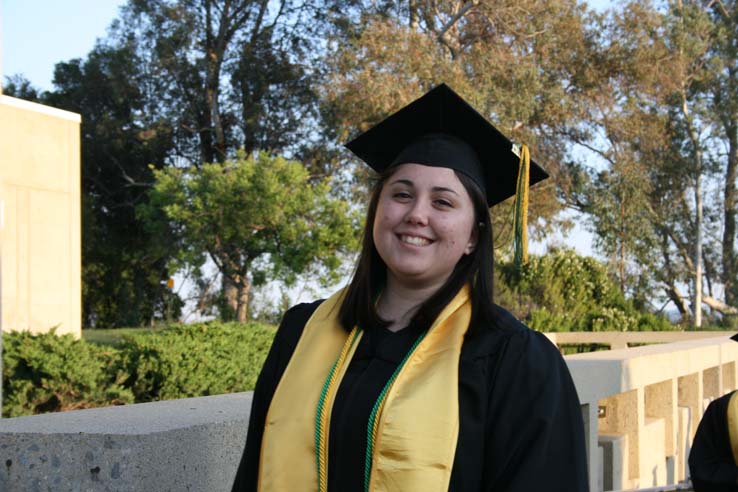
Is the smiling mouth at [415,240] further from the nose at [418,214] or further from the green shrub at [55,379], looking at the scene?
the green shrub at [55,379]

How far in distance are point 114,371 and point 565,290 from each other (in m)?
12.0

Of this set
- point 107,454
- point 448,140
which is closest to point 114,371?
point 107,454

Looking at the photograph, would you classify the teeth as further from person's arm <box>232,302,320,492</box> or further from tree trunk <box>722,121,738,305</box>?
tree trunk <box>722,121,738,305</box>

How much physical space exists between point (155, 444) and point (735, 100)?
3006 centimetres

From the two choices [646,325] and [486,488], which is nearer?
[486,488]

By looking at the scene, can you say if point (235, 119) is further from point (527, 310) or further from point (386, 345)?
point (386, 345)

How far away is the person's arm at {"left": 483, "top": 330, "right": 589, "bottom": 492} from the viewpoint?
1.94 meters

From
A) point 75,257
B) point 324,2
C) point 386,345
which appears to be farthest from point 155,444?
point 324,2

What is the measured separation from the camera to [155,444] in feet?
8.53

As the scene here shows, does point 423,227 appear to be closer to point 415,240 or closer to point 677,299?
point 415,240

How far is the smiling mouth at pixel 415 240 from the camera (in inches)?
85.9

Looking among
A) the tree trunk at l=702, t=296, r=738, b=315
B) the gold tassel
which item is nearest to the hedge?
the gold tassel

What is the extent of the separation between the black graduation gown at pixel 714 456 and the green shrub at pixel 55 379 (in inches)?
164

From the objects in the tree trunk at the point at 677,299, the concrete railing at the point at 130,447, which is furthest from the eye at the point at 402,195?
the tree trunk at the point at 677,299
